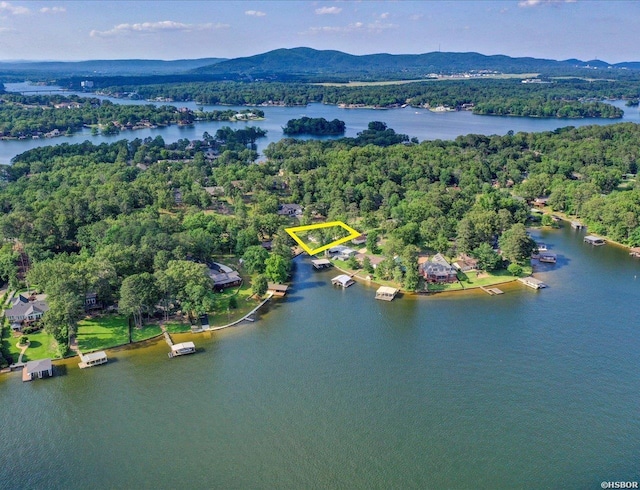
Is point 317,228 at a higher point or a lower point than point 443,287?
higher

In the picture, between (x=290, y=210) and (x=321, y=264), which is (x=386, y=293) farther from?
(x=290, y=210)

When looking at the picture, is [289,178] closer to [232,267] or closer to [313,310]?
[232,267]

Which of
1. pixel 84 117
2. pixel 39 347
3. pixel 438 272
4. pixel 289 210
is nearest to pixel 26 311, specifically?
pixel 39 347

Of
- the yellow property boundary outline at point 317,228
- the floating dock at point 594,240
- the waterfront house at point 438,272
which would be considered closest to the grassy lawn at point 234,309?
the yellow property boundary outline at point 317,228

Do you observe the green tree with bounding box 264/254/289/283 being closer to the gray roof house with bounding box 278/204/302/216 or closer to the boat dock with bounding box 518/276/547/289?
the gray roof house with bounding box 278/204/302/216

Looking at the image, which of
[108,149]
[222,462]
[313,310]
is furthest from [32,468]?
[108,149]

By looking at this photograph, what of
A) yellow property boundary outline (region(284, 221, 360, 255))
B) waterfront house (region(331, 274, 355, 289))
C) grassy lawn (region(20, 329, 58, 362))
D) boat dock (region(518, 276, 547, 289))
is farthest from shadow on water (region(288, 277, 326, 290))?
grassy lawn (region(20, 329, 58, 362))

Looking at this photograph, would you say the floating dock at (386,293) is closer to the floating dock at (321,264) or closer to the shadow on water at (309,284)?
the shadow on water at (309,284)
